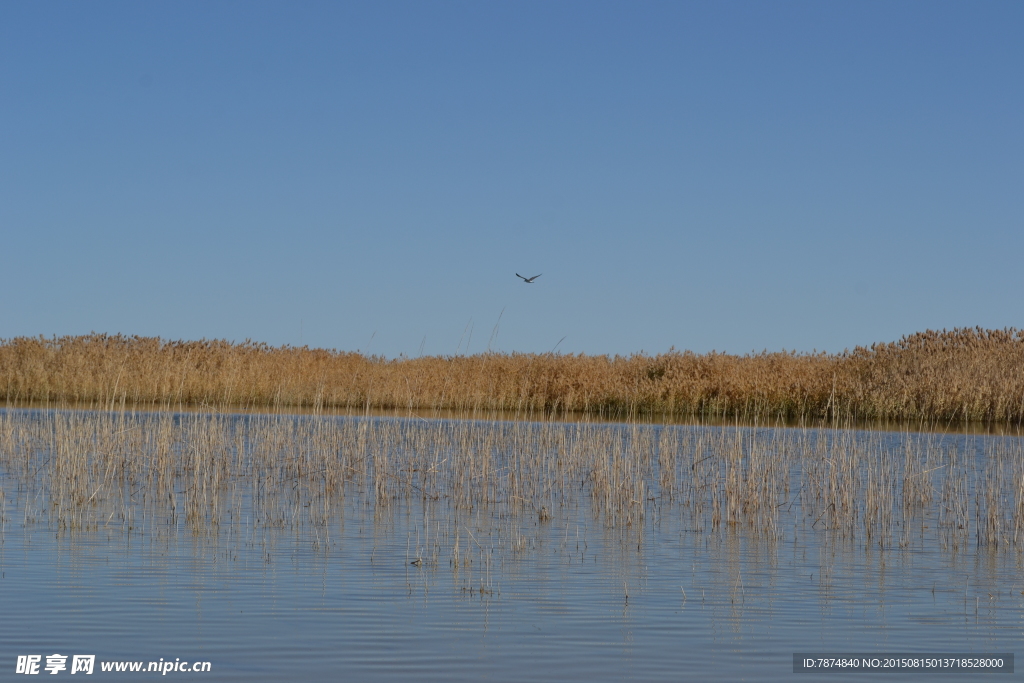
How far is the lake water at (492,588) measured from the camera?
515 cm

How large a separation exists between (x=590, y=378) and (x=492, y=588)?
21701mm

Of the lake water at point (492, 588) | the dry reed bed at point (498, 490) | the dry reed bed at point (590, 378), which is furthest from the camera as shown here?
the dry reed bed at point (590, 378)

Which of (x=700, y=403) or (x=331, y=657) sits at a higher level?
(x=700, y=403)

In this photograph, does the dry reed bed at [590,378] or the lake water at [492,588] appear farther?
the dry reed bed at [590,378]

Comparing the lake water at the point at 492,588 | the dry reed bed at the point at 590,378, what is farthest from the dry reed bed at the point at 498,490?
the dry reed bed at the point at 590,378

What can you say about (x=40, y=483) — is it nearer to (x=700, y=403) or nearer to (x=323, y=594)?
(x=323, y=594)

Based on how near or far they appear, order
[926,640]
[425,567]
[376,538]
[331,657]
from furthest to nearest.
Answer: [376,538]
[425,567]
[926,640]
[331,657]

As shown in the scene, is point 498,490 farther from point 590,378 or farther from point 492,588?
point 590,378

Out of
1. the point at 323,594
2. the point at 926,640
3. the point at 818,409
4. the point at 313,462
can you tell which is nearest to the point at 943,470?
the point at 313,462

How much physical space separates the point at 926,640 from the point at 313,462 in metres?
8.44

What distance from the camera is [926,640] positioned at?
562 cm

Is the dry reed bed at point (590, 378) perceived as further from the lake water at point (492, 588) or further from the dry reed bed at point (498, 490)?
the lake water at point (492, 588)

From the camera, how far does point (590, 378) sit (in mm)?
28281

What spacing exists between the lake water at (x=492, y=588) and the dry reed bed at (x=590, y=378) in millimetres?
14534
